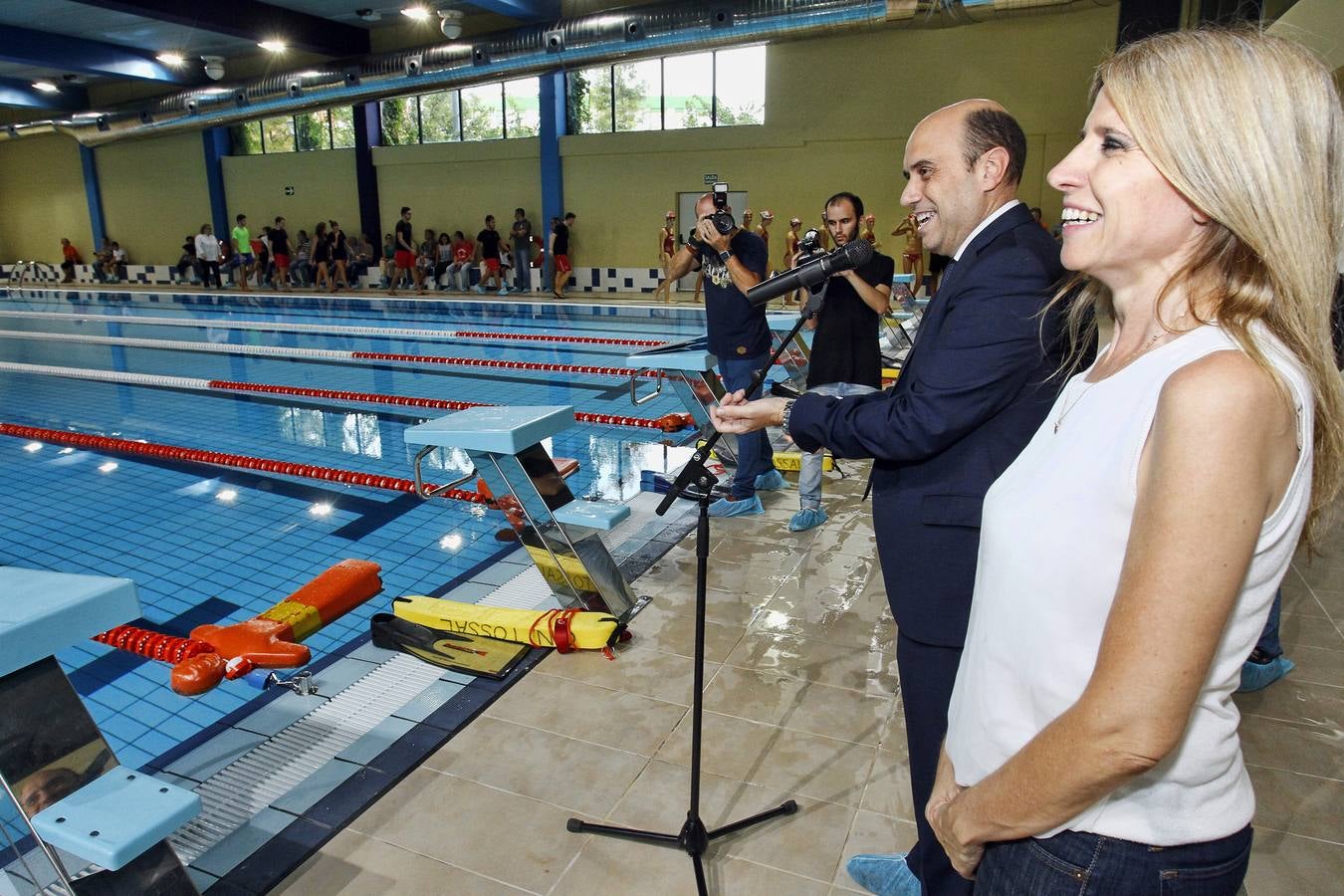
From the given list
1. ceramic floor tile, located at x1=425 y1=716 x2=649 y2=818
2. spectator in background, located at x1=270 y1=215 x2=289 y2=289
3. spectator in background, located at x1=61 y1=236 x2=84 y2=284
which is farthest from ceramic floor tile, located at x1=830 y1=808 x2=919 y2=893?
spectator in background, located at x1=61 y1=236 x2=84 y2=284

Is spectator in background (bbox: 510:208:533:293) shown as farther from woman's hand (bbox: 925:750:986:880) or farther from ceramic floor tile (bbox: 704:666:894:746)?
woman's hand (bbox: 925:750:986:880)

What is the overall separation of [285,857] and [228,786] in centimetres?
42

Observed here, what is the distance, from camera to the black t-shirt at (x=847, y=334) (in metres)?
3.67

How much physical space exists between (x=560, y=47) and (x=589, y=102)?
421 centimetres

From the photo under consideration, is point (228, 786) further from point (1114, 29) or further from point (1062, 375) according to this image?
point (1114, 29)

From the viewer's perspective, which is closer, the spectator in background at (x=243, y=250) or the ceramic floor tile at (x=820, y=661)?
the ceramic floor tile at (x=820, y=661)

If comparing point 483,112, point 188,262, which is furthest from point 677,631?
point 188,262

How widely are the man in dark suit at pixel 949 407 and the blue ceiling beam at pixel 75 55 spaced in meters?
18.2

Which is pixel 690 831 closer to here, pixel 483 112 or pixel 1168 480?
pixel 1168 480

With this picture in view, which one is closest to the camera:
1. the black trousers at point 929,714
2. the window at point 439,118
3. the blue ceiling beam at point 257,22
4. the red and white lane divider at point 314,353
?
the black trousers at point 929,714

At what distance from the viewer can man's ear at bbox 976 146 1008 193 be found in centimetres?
151

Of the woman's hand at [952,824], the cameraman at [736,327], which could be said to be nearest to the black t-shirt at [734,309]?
the cameraman at [736,327]

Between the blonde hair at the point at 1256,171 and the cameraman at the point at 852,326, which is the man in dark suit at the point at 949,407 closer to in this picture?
the blonde hair at the point at 1256,171

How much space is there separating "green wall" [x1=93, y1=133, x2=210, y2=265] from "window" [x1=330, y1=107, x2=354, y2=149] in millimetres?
3908
